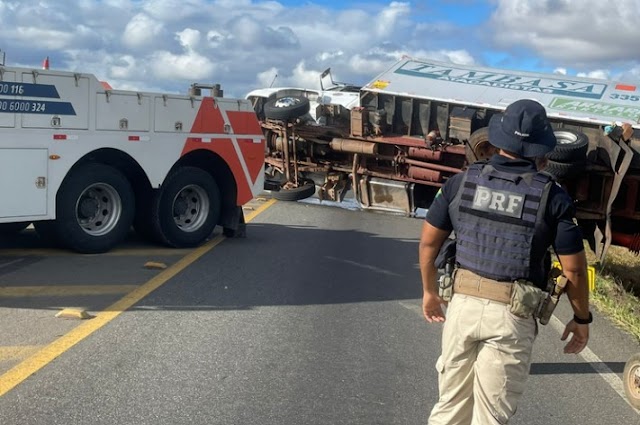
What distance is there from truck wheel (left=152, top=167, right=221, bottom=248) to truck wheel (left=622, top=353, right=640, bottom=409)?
6210 millimetres

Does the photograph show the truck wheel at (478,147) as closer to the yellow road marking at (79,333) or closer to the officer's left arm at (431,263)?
the yellow road marking at (79,333)

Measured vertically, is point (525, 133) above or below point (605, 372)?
above

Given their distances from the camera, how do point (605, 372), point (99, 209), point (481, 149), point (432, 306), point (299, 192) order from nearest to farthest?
point (432, 306) < point (605, 372) < point (99, 209) < point (481, 149) < point (299, 192)

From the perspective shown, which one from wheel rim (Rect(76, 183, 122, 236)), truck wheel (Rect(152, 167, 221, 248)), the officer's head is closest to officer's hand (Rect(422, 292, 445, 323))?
the officer's head

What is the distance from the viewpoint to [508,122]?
3244 mm

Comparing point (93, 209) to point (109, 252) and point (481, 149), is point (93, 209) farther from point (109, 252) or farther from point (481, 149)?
point (481, 149)

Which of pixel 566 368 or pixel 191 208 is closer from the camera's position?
pixel 566 368

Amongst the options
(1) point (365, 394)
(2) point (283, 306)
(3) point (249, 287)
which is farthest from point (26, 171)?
(1) point (365, 394)

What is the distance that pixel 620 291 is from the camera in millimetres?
8875

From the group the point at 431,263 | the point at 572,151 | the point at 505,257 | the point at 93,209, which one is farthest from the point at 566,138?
the point at 505,257

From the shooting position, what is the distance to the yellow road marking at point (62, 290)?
6965mm

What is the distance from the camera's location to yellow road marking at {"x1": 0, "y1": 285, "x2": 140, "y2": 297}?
22.9 ft

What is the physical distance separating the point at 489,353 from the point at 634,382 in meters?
2.23

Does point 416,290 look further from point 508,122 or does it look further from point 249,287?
point 508,122
